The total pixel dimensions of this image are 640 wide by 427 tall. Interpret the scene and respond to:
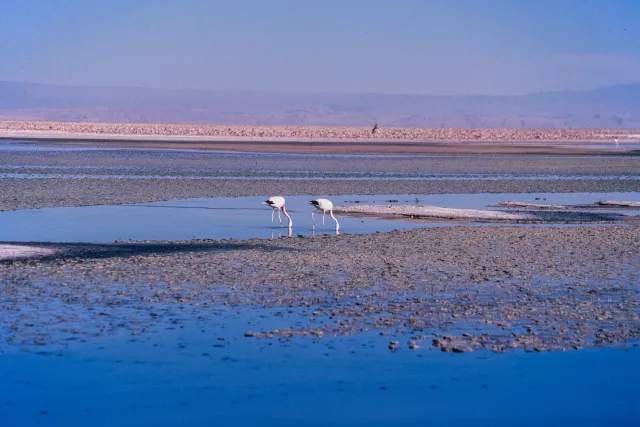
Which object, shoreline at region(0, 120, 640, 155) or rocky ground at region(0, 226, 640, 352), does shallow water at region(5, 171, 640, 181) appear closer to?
rocky ground at region(0, 226, 640, 352)

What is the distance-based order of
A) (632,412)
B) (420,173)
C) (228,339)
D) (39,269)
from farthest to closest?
(420,173) → (39,269) → (228,339) → (632,412)

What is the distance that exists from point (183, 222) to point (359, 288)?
832 centimetres

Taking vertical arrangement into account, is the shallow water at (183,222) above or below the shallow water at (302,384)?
below

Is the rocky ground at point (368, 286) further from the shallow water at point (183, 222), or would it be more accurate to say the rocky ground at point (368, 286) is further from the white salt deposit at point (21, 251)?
the shallow water at point (183, 222)

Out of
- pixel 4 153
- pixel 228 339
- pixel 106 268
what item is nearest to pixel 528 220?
pixel 106 268

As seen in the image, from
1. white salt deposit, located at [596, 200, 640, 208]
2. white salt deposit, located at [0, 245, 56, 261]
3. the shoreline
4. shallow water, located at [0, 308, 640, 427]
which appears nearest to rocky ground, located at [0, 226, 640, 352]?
white salt deposit, located at [0, 245, 56, 261]

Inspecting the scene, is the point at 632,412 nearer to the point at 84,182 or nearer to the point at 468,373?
the point at 468,373

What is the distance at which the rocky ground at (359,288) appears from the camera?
379 inches

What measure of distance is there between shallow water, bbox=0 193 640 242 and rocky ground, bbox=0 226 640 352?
1.52m

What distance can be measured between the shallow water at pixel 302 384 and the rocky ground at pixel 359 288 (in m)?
0.43

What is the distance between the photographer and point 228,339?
30.3 feet

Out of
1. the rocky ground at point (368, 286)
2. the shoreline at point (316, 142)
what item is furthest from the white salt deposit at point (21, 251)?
the shoreline at point (316, 142)

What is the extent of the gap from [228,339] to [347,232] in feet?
30.2

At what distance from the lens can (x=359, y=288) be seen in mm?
11828
